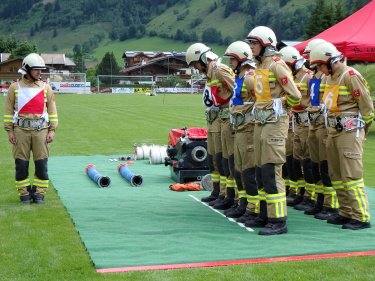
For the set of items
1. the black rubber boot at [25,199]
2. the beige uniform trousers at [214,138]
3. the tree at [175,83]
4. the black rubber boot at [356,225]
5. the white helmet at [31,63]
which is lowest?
the black rubber boot at [356,225]

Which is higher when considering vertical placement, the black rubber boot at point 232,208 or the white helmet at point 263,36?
the white helmet at point 263,36

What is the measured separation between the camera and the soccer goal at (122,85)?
307ft

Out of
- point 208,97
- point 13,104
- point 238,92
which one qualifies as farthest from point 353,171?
point 13,104

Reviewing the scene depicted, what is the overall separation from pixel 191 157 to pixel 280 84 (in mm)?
4258

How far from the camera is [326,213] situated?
28.1ft

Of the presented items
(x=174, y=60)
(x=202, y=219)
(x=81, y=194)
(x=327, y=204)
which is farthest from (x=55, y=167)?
(x=174, y=60)

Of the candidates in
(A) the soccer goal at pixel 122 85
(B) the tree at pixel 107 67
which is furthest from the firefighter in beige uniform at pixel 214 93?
(B) the tree at pixel 107 67

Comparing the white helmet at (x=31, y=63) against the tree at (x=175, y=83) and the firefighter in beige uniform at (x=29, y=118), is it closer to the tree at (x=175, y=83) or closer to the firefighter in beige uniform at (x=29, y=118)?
the firefighter in beige uniform at (x=29, y=118)

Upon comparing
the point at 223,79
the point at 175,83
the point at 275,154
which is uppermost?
the point at 175,83

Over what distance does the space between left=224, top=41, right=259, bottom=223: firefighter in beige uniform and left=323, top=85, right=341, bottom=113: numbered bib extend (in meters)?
1.09

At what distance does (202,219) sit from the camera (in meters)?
8.41

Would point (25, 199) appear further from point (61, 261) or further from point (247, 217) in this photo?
point (247, 217)

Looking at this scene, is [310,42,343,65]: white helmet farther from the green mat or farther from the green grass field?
the green grass field

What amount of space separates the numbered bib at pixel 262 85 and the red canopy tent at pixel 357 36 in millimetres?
13065
